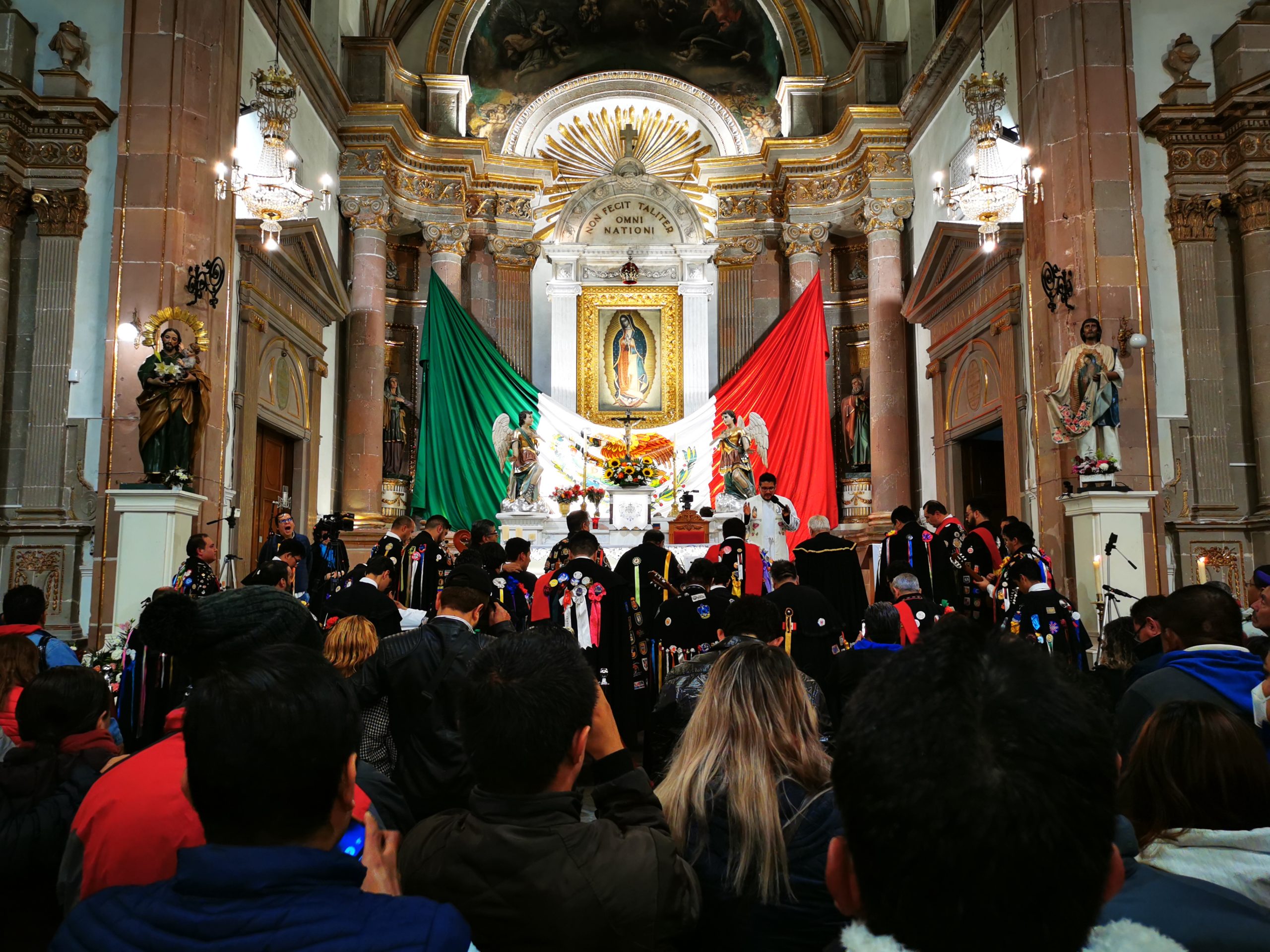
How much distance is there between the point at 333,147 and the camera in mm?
15969

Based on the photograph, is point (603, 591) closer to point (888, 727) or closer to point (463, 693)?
point (463, 693)

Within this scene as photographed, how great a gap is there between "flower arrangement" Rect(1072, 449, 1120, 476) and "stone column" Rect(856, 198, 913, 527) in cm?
603

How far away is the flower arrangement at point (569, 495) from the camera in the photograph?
16.5 meters

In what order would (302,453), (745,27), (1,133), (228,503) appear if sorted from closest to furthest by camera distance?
(1,133), (228,503), (302,453), (745,27)

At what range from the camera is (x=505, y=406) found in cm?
1560

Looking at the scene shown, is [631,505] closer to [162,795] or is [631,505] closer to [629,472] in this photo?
[629,472]

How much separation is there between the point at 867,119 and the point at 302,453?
394 inches

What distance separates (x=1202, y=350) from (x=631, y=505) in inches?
345

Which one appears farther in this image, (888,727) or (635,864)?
(635,864)

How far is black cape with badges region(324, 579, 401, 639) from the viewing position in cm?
545

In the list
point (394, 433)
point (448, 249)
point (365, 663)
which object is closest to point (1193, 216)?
point (365, 663)

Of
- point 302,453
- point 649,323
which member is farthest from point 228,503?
point 649,323

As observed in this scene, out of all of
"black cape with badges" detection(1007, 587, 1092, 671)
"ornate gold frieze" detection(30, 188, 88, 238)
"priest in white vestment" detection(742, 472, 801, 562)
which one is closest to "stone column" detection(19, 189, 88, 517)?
"ornate gold frieze" detection(30, 188, 88, 238)

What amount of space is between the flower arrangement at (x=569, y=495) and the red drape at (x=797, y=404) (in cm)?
238
